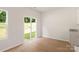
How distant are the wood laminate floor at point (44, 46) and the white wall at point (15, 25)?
83 mm

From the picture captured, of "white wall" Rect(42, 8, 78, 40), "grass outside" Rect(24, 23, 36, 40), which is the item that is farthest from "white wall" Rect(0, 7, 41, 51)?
"white wall" Rect(42, 8, 78, 40)

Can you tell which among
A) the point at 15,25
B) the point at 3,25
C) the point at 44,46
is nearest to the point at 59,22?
the point at 44,46

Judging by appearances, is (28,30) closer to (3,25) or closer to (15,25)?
(15,25)

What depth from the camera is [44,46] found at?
4.73 feet

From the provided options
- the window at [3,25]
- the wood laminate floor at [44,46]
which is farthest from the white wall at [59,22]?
the window at [3,25]

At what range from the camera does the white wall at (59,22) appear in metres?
1.40

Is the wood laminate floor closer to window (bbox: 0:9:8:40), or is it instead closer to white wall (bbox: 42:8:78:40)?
white wall (bbox: 42:8:78:40)

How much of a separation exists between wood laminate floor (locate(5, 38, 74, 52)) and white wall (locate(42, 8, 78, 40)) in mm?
71

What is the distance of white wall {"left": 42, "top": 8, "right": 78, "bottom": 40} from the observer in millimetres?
1401

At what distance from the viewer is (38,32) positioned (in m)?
1.51

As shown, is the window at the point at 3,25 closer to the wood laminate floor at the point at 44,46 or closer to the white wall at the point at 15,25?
the white wall at the point at 15,25

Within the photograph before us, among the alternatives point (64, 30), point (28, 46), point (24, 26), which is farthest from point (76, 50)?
point (24, 26)
